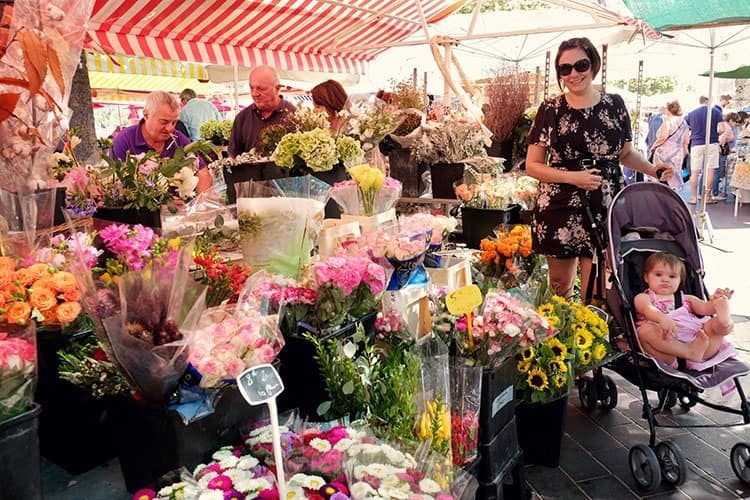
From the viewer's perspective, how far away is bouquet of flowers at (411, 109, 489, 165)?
4250 millimetres

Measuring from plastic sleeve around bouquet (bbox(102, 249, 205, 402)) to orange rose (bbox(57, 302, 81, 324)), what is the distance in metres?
0.35

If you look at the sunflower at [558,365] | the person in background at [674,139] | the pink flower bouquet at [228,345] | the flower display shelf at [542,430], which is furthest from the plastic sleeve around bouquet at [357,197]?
the person in background at [674,139]

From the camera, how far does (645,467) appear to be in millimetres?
2523

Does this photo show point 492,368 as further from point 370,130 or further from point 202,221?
point 370,130

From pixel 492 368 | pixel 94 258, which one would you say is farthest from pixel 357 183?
pixel 94 258

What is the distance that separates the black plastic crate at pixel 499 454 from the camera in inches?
80.9

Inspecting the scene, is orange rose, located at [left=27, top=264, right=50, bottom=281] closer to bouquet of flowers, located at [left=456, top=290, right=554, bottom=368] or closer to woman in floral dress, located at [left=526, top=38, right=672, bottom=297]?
bouquet of flowers, located at [left=456, top=290, right=554, bottom=368]

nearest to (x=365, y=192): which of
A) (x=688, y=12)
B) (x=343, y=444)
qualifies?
(x=343, y=444)

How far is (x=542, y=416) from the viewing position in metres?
2.66

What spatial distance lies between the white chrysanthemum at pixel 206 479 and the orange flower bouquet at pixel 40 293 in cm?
62

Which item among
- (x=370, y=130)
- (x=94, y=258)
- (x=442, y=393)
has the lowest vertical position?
(x=442, y=393)

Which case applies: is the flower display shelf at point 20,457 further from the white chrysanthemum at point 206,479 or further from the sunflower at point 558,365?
the sunflower at point 558,365

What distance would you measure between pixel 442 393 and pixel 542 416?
1087 mm

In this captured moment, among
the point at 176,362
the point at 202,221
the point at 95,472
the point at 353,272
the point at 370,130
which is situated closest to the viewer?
the point at 176,362
